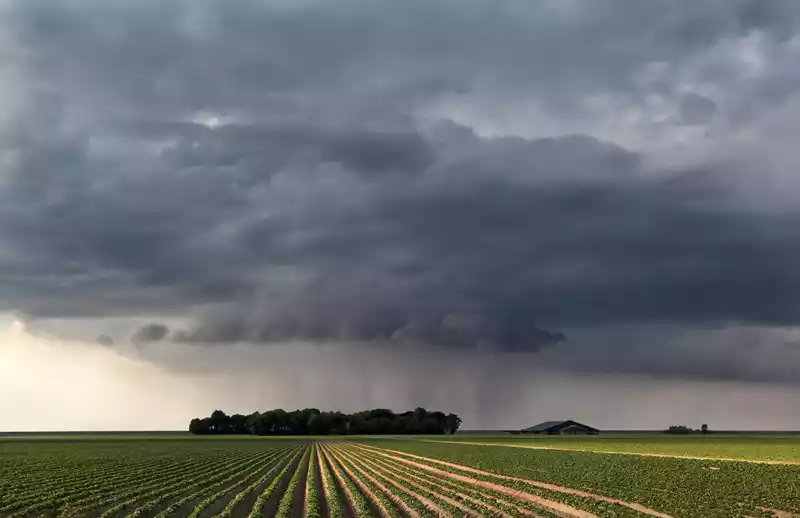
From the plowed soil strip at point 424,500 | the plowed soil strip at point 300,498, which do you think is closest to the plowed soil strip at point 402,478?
the plowed soil strip at point 424,500

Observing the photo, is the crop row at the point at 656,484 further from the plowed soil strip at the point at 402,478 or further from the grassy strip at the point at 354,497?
the grassy strip at the point at 354,497

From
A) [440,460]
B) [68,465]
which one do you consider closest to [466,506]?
[440,460]

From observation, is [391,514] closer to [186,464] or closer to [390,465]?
[390,465]

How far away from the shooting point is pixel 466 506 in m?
35.0

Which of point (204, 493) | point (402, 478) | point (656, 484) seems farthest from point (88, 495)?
point (656, 484)

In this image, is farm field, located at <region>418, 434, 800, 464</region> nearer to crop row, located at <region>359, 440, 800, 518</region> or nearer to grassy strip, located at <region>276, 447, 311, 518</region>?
crop row, located at <region>359, 440, 800, 518</region>

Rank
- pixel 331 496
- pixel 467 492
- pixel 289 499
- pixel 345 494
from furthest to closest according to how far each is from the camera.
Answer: pixel 345 494, pixel 467 492, pixel 331 496, pixel 289 499

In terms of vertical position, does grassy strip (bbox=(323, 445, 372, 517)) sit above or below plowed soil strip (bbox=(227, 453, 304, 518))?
above

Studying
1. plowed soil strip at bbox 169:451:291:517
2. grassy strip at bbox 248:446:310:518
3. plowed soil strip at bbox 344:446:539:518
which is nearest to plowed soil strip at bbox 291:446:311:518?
grassy strip at bbox 248:446:310:518

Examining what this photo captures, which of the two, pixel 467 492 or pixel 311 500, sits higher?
pixel 467 492

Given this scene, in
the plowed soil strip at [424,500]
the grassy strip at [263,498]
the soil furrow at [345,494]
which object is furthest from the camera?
the soil furrow at [345,494]

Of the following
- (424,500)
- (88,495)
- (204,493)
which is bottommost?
(88,495)

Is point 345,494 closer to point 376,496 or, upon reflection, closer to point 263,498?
point 376,496

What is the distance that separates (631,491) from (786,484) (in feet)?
26.4
